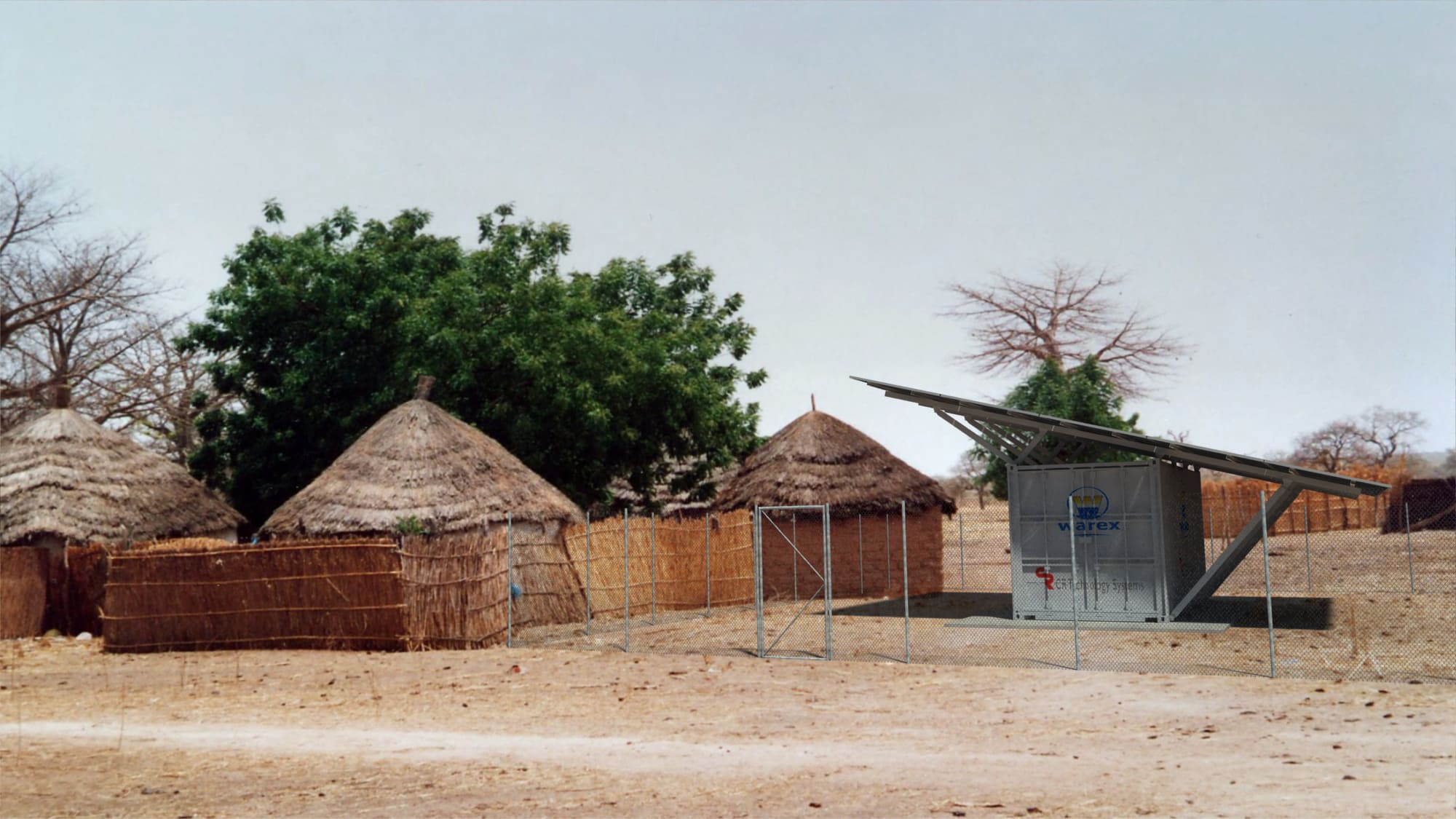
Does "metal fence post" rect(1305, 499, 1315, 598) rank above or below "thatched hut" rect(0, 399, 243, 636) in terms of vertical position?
below

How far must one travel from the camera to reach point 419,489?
22.5 m

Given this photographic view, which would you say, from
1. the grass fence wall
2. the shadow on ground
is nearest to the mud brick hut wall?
the shadow on ground

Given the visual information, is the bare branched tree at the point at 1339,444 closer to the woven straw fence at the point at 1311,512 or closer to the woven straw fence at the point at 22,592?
the woven straw fence at the point at 1311,512

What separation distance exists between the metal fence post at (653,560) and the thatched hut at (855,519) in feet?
15.3

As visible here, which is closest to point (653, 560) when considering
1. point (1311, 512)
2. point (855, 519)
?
point (855, 519)

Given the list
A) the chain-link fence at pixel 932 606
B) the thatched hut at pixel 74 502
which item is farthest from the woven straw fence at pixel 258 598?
the thatched hut at pixel 74 502

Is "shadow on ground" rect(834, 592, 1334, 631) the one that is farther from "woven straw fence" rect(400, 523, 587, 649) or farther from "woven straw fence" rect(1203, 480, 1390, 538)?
"woven straw fence" rect(1203, 480, 1390, 538)

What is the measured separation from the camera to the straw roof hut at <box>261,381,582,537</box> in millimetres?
22156

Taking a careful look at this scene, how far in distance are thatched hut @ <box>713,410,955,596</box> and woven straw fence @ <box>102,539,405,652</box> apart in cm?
1124

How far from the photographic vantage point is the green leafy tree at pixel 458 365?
92.7 feet

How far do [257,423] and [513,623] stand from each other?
1191 centimetres

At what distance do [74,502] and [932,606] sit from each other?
16352 mm

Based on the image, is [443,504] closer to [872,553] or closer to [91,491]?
[91,491]

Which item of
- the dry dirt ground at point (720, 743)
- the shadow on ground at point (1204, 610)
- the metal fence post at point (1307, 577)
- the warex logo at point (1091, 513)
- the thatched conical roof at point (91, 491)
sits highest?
the thatched conical roof at point (91, 491)
